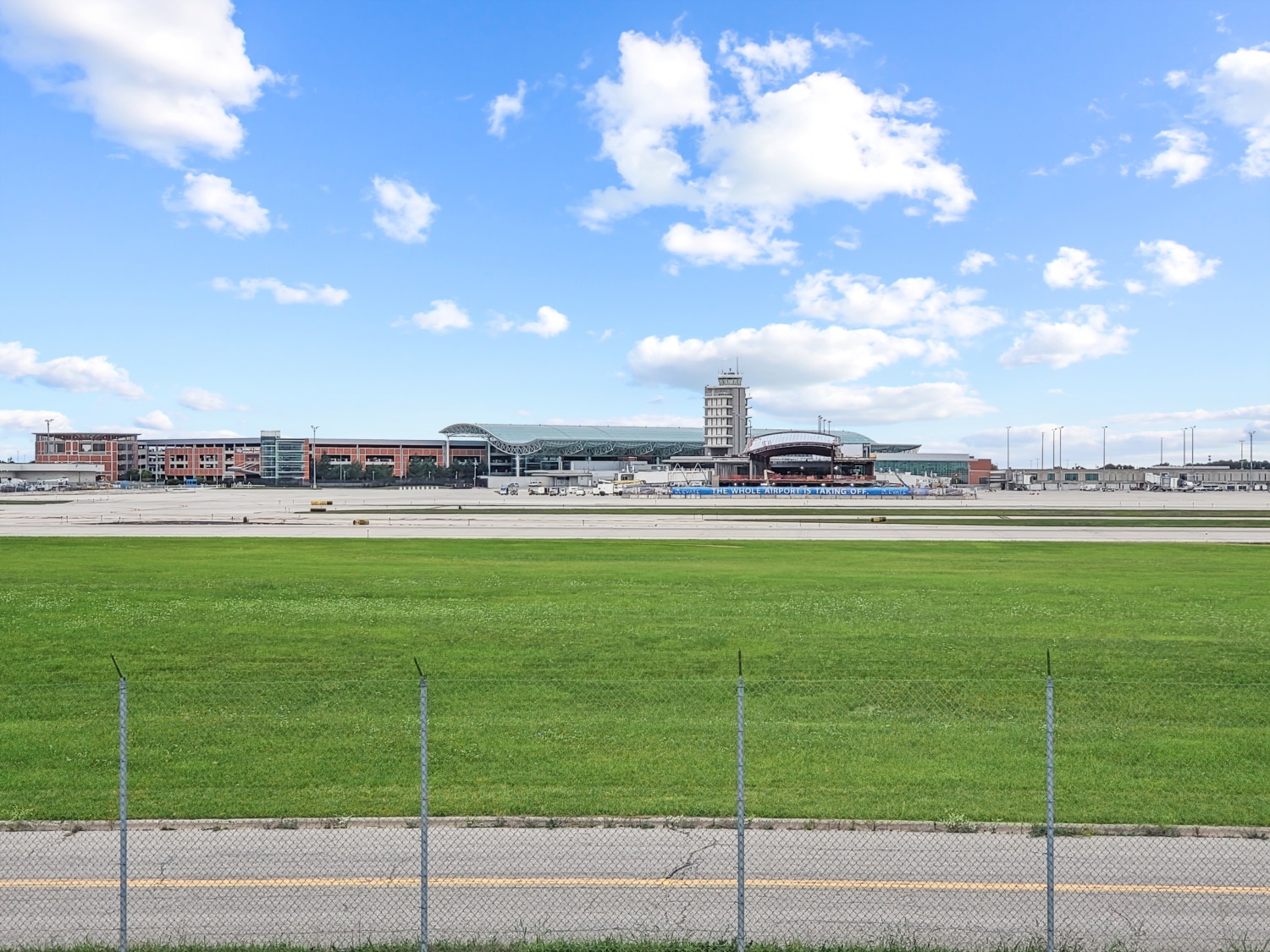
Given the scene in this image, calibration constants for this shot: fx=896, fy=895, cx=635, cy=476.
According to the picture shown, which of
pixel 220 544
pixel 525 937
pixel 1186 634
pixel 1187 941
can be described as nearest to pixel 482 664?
pixel 525 937

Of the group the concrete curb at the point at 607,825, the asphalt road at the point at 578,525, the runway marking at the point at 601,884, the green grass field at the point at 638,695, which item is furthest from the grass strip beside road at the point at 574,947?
the asphalt road at the point at 578,525

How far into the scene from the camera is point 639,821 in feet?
33.6

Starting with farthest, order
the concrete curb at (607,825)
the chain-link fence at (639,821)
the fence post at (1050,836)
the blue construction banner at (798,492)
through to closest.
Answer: the blue construction banner at (798,492) < the concrete curb at (607,825) < the chain-link fence at (639,821) < the fence post at (1050,836)

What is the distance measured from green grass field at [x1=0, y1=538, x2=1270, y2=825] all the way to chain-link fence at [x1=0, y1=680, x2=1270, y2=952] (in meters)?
0.08

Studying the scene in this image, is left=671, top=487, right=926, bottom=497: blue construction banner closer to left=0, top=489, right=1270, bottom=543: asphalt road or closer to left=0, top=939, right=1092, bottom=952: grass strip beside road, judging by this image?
left=0, top=489, right=1270, bottom=543: asphalt road

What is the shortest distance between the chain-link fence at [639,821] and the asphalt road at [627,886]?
0.03 metres

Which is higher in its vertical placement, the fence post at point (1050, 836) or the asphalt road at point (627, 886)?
the fence post at point (1050, 836)

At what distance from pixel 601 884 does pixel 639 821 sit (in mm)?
1403

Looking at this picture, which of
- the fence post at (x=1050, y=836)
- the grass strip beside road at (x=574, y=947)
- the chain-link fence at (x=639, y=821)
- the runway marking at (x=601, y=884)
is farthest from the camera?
the runway marking at (x=601, y=884)

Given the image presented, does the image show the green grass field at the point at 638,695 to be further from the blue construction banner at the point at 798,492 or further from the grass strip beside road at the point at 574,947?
the blue construction banner at the point at 798,492

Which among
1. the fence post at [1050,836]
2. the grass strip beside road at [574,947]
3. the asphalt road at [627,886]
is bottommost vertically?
the grass strip beside road at [574,947]

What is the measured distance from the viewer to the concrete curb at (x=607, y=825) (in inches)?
395

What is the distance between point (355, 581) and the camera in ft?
104

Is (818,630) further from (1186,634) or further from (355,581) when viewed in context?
(355,581)
